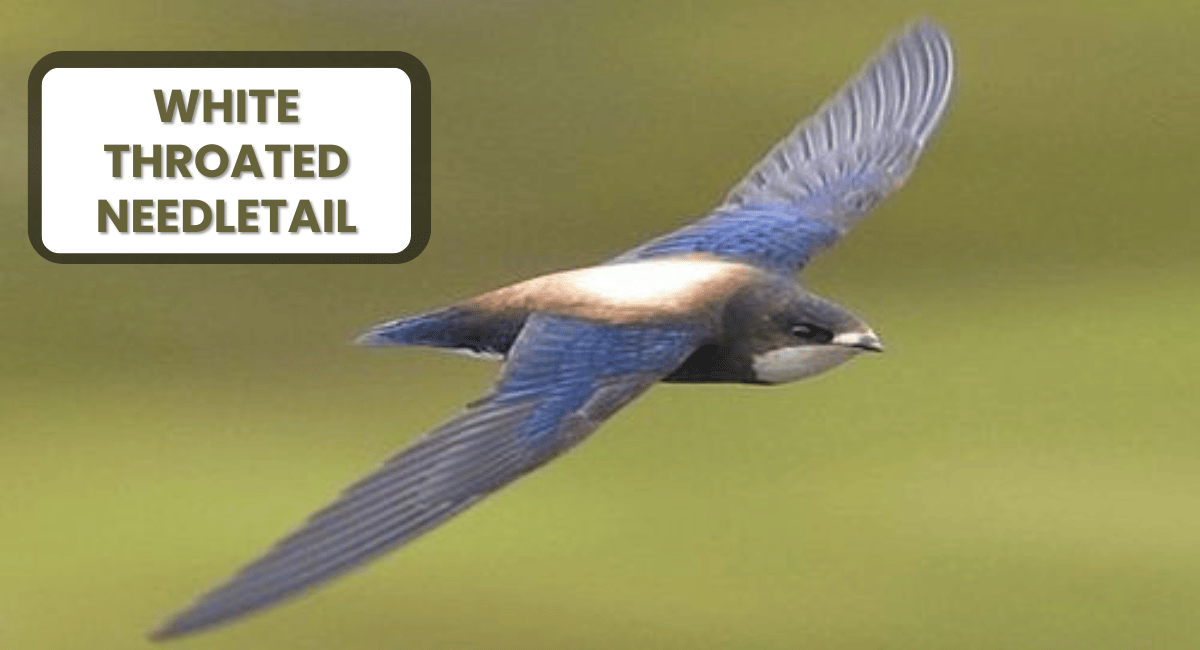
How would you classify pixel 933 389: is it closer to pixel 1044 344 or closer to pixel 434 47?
pixel 1044 344

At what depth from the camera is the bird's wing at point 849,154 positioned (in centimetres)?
147

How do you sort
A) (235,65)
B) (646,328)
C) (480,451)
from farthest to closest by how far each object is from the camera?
(235,65) < (646,328) < (480,451)

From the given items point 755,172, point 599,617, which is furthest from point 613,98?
point 599,617

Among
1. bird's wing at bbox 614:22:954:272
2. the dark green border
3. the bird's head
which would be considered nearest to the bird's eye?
the bird's head

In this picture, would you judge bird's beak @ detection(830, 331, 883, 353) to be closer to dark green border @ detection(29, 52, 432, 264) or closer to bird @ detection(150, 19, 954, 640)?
bird @ detection(150, 19, 954, 640)

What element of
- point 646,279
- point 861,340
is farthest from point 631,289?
point 861,340

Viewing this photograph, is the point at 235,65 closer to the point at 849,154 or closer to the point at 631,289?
the point at 631,289

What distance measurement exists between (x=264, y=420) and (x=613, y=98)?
321mm

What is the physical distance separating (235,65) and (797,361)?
38 cm

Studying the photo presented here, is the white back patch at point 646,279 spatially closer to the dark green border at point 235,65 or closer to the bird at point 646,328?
the bird at point 646,328

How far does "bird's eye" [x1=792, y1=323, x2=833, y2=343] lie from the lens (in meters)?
1.34

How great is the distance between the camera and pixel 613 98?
1.58 metres

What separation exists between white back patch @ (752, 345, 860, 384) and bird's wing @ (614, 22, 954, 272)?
0.11 meters

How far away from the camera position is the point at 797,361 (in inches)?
53.7
